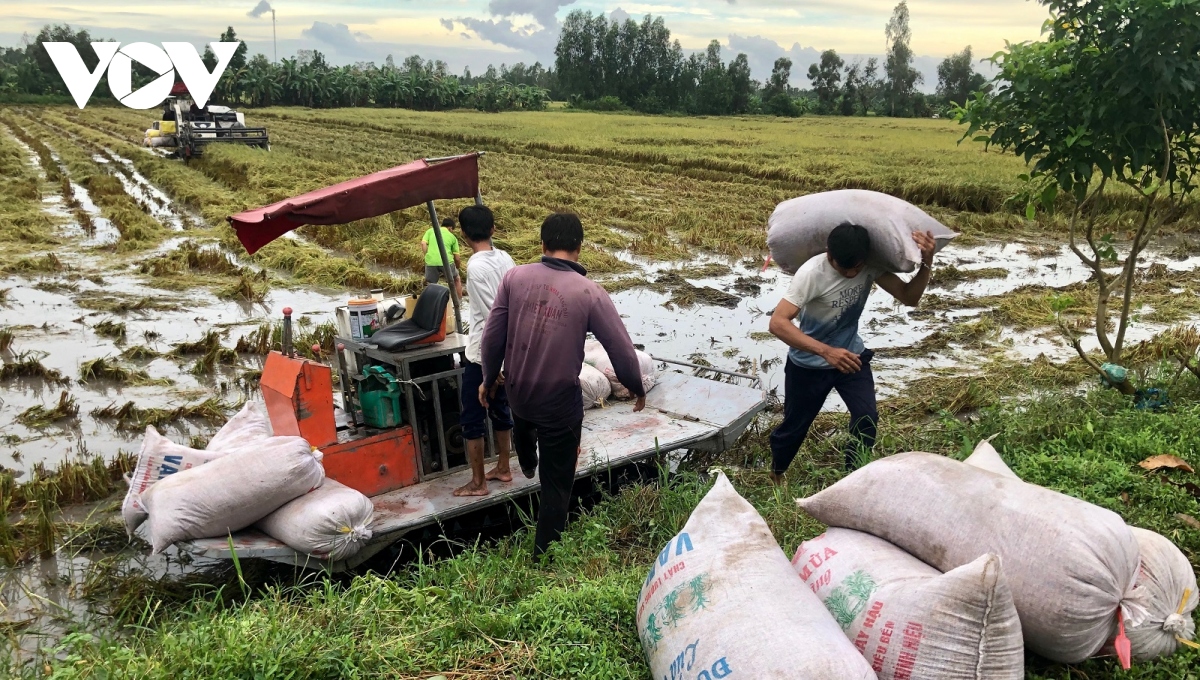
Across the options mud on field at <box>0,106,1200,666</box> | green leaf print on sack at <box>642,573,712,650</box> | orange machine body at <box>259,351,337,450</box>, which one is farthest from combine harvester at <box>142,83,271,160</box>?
green leaf print on sack at <box>642,573,712,650</box>

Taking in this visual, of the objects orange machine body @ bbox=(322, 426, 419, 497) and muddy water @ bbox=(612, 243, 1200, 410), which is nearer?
orange machine body @ bbox=(322, 426, 419, 497)

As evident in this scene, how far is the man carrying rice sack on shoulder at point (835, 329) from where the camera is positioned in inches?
151

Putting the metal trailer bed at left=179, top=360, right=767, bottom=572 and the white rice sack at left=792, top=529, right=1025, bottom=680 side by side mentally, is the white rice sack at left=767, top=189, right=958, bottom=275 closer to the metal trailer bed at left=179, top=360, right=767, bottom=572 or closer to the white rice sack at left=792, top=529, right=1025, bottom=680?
the metal trailer bed at left=179, top=360, right=767, bottom=572

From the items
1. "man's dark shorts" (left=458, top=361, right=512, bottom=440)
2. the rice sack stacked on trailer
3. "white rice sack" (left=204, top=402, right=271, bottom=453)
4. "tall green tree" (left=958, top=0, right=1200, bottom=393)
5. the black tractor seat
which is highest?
"tall green tree" (left=958, top=0, right=1200, bottom=393)

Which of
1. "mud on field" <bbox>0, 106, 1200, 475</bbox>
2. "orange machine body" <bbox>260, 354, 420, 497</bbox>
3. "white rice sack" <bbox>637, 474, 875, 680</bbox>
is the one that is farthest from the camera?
"mud on field" <bbox>0, 106, 1200, 475</bbox>

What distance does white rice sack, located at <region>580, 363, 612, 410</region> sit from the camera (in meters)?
5.39

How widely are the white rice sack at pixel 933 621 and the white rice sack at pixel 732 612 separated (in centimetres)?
12

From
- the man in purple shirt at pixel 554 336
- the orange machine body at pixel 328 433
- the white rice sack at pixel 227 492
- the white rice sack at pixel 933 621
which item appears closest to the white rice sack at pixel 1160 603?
the white rice sack at pixel 933 621

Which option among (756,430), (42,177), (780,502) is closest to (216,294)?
(756,430)

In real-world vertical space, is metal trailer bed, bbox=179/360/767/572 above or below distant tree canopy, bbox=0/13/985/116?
below

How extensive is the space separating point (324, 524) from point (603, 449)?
1734mm

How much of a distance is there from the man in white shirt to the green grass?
513 mm

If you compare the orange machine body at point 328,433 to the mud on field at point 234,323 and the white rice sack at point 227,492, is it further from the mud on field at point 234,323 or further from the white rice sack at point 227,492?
the mud on field at point 234,323

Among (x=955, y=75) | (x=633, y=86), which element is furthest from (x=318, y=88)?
(x=955, y=75)
